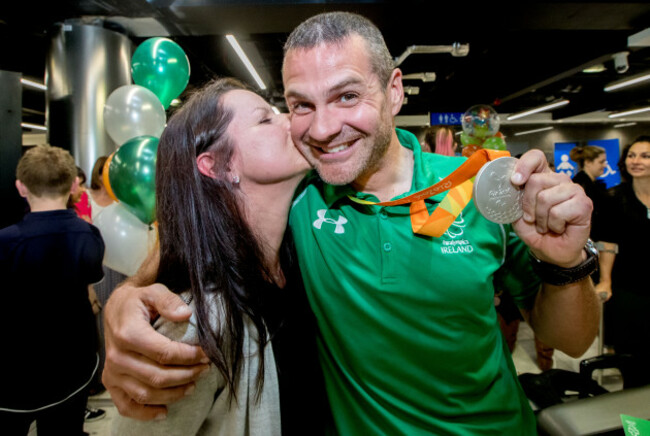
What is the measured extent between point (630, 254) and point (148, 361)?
144 inches

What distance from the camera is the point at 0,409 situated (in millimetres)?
2051

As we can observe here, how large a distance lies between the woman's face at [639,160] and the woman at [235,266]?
3151 mm

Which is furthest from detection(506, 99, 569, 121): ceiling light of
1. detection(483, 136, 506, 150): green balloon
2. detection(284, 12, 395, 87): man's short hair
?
detection(284, 12, 395, 87): man's short hair

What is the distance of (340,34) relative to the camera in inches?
45.6

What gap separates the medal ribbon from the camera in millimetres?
898

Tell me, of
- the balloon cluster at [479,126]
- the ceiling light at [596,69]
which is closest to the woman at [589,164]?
the balloon cluster at [479,126]

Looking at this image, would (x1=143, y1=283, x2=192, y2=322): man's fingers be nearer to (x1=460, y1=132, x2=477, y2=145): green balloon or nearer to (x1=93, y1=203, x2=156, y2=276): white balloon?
(x1=93, y1=203, x2=156, y2=276): white balloon

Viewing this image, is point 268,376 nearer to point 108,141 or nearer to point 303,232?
point 303,232

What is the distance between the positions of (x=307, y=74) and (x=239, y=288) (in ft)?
2.23

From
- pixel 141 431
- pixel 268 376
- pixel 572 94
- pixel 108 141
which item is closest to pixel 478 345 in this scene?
pixel 268 376

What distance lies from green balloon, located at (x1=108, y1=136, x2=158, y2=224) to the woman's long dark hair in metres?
1.04

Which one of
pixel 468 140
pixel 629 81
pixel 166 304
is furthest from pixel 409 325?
pixel 629 81

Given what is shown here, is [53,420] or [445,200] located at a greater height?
[445,200]

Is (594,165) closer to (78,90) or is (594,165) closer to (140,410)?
(140,410)
